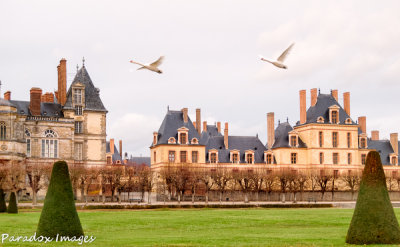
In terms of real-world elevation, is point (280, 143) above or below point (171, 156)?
above

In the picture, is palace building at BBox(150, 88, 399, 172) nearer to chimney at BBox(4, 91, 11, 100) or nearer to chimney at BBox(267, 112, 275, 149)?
chimney at BBox(267, 112, 275, 149)

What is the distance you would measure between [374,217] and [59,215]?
10.3 m

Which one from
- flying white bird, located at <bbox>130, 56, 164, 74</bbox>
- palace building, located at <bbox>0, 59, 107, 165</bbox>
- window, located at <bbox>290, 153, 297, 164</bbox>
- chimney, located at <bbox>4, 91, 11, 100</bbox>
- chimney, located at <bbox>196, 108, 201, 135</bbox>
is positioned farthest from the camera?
window, located at <bbox>290, 153, 297, 164</bbox>

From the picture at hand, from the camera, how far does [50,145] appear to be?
60.8 metres

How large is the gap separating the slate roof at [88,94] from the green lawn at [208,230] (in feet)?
92.7

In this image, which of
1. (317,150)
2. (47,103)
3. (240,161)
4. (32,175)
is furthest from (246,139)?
(32,175)

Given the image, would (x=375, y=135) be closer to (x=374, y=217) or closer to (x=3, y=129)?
(x=3, y=129)

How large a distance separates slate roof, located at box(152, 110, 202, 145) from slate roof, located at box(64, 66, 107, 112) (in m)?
7.02

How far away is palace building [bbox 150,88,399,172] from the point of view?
67625 millimetres

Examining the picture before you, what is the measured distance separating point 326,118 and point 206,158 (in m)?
14.9

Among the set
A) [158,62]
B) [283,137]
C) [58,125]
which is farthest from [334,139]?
[158,62]

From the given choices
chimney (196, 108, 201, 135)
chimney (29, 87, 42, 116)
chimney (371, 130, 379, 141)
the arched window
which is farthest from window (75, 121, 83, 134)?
chimney (371, 130, 379, 141)

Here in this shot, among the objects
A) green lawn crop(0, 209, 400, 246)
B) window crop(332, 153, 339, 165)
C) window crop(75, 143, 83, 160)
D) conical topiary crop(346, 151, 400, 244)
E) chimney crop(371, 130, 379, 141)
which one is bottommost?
green lawn crop(0, 209, 400, 246)

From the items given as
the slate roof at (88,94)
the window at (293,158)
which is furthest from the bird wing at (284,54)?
the window at (293,158)
